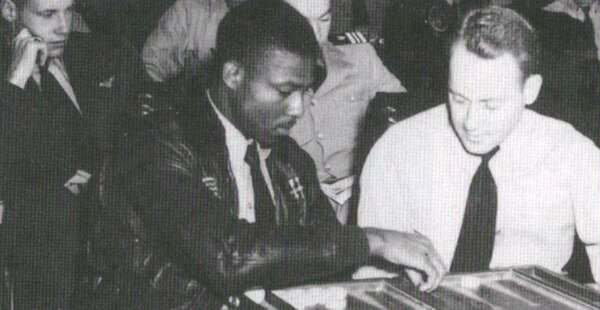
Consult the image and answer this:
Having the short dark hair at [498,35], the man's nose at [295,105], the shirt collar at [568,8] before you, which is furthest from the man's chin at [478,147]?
the shirt collar at [568,8]

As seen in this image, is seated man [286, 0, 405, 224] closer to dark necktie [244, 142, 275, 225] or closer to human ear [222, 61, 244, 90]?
dark necktie [244, 142, 275, 225]

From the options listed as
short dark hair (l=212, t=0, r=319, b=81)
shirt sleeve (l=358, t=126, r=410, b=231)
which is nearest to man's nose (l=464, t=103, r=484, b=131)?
shirt sleeve (l=358, t=126, r=410, b=231)

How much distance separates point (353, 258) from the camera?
2.27m

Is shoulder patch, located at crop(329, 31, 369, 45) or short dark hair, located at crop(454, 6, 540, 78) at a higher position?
short dark hair, located at crop(454, 6, 540, 78)

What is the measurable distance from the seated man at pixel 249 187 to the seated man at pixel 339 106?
3.95ft

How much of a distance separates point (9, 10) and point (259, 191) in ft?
5.49

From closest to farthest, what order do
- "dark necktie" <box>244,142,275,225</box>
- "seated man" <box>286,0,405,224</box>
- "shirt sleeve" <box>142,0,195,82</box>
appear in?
1. "dark necktie" <box>244,142,275,225</box>
2. "seated man" <box>286,0,405,224</box>
3. "shirt sleeve" <box>142,0,195,82</box>

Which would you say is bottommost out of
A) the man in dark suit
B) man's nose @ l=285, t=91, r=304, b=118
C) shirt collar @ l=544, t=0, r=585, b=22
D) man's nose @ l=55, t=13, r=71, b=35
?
the man in dark suit

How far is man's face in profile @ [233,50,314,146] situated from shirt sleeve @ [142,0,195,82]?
1.92 metres

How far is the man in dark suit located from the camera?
11.8ft

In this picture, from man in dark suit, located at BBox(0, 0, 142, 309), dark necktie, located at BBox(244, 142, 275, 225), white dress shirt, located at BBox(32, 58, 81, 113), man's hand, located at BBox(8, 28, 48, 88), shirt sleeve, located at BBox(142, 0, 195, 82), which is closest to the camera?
dark necktie, located at BBox(244, 142, 275, 225)

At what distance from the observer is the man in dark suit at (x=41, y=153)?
11.8ft

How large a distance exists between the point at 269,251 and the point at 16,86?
1.89m

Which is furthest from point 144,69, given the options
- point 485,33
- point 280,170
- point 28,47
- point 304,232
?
point 304,232
